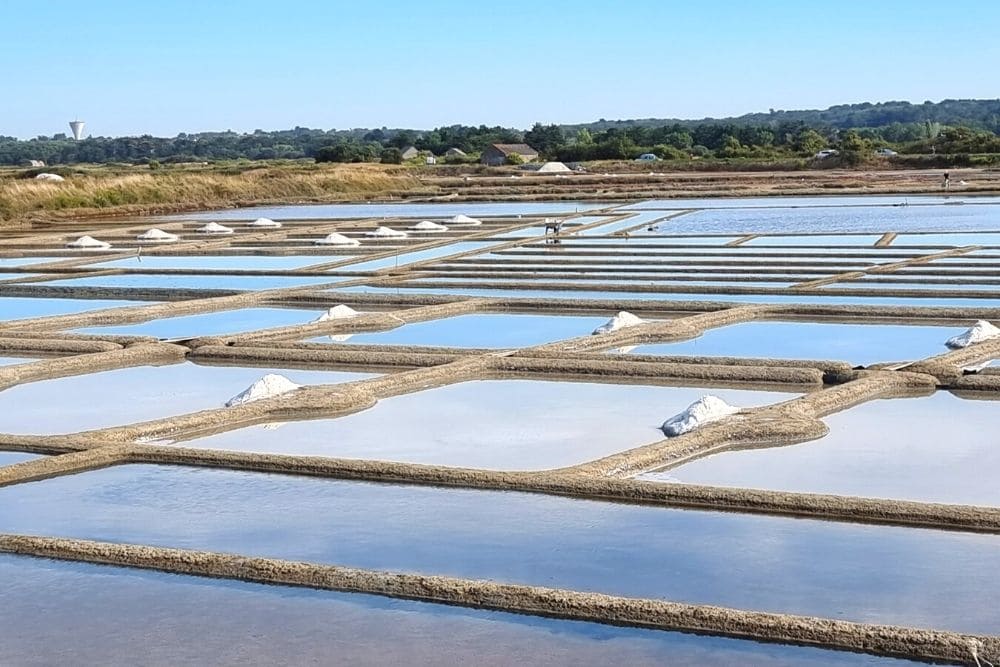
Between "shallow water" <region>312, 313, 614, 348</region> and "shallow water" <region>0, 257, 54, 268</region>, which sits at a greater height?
"shallow water" <region>312, 313, 614, 348</region>

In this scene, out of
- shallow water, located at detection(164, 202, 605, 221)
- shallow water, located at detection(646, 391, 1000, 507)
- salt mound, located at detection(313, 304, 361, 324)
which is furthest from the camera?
shallow water, located at detection(164, 202, 605, 221)

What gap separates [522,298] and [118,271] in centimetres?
458

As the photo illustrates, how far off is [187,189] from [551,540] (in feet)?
73.9

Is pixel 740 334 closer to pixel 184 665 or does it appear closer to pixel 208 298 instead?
pixel 208 298

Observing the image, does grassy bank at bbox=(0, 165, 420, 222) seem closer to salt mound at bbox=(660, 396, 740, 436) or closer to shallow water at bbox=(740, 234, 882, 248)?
shallow water at bbox=(740, 234, 882, 248)

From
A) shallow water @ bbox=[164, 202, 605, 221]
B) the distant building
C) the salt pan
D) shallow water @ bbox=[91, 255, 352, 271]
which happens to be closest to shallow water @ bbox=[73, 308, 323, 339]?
shallow water @ bbox=[91, 255, 352, 271]

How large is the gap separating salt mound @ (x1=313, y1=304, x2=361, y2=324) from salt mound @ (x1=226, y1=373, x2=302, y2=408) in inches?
93.9

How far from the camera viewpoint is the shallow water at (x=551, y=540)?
127 inches

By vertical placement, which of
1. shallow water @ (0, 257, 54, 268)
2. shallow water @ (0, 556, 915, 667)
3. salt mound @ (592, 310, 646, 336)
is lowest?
shallow water @ (0, 257, 54, 268)

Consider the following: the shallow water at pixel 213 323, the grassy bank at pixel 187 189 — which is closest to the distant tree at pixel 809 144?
the grassy bank at pixel 187 189

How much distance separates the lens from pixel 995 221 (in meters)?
15.7

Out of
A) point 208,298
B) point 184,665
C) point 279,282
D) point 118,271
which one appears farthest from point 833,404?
point 118,271

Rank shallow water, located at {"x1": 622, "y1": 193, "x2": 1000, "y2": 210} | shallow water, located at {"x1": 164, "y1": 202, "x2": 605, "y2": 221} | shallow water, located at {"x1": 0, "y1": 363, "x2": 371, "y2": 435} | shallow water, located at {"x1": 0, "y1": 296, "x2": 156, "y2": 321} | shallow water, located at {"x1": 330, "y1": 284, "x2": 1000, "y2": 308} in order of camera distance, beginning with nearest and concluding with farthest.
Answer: shallow water, located at {"x1": 0, "y1": 363, "x2": 371, "y2": 435}
shallow water, located at {"x1": 330, "y1": 284, "x2": 1000, "y2": 308}
shallow water, located at {"x1": 0, "y1": 296, "x2": 156, "y2": 321}
shallow water, located at {"x1": 622, "y1": 193, "x2": 1000, "y2": 210}
shallow water, located at {"x1": 164, "y1": 202, "x2": 605, "y2": 221}

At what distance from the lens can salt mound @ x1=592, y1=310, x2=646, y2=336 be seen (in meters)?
7.61
